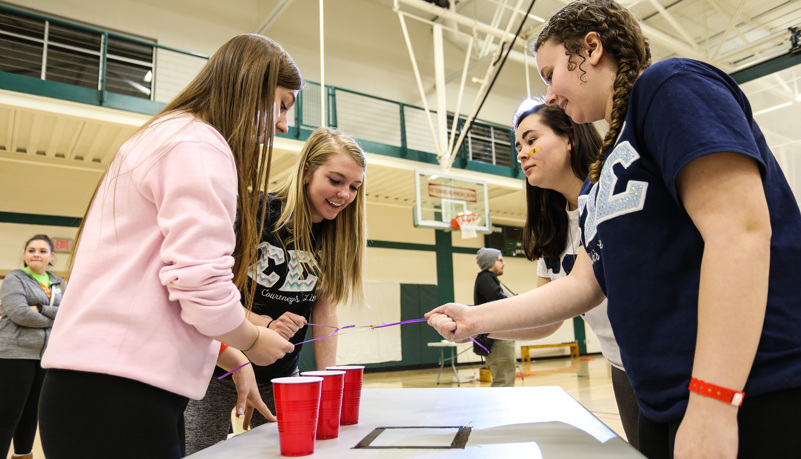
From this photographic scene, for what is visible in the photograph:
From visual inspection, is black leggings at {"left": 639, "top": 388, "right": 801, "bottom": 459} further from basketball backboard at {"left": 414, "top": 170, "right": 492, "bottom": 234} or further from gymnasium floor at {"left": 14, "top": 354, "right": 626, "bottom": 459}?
basketball backboard at {"left": 414, "top": 170, "right": 492, "bottom": 234}

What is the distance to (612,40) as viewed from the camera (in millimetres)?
919

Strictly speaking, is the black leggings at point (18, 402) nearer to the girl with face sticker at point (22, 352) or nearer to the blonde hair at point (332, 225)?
the girl with face sticker at point (22, 352)

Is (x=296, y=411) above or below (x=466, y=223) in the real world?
below

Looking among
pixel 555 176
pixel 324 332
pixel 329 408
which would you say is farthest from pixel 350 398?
pixel 555 176

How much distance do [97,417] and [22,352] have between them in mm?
2982

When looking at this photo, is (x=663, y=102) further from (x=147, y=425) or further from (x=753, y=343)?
(x=147, y=425)

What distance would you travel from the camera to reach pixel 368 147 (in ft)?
22.9

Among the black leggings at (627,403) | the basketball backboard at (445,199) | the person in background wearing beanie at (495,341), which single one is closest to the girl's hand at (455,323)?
the black leggings at (627,403)

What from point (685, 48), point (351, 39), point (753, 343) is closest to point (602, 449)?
point (753, 343)

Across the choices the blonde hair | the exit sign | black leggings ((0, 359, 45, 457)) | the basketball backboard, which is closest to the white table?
the blonde hair

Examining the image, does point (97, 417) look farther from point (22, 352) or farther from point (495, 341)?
point (495, 341)

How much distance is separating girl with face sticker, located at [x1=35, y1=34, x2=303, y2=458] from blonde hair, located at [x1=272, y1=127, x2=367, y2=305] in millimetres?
698

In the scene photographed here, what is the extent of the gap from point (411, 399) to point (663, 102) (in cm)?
104

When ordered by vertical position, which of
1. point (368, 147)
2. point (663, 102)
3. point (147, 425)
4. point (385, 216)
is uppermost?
point (368, 147)
